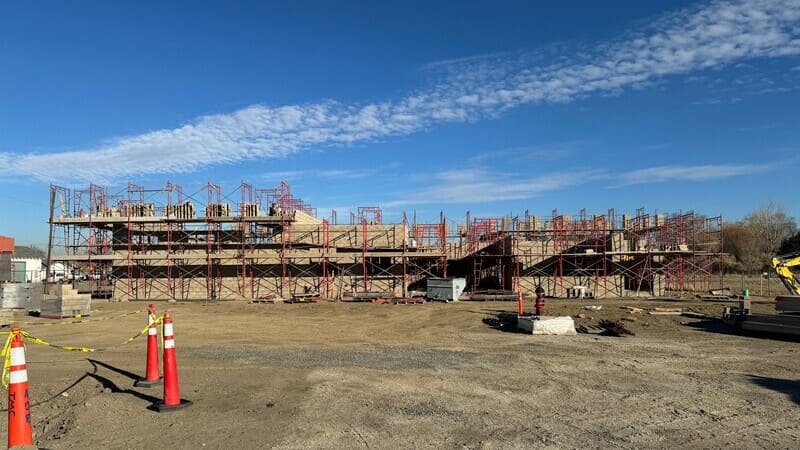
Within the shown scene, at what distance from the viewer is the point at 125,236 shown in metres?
36.8

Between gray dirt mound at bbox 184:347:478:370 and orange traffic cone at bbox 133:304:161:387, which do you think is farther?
gray dirt mound at bbox 184:347:478:370

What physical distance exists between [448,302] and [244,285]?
13.4 m

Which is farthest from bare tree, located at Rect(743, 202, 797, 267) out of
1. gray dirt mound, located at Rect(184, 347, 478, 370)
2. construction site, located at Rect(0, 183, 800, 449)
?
gray dirt mound, located at Rect(184, 347, 478, 370)

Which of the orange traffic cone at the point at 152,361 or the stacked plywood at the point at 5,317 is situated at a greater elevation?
the orange traffic cone at the point at 152,361

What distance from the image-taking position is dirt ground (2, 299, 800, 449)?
19.3 ft

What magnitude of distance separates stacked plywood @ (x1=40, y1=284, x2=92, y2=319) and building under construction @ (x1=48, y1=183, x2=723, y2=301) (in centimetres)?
977

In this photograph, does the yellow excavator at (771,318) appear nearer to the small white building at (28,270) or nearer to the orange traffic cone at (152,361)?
the orange traffic cone at (152,361)

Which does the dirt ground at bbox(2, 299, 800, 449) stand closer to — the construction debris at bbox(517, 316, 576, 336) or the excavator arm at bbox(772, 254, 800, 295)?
the construction debris at bbox(517, 316, 576, 336)

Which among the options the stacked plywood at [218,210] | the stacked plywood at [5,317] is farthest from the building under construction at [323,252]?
the stacked plywood at [5,317]

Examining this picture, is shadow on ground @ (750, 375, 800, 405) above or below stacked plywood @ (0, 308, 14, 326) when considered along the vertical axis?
above

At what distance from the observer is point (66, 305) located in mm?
23484

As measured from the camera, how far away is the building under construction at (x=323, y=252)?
3450 centimetres

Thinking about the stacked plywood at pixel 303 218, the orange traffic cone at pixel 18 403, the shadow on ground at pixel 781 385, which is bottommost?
the shadow on ground at pixel 781 385

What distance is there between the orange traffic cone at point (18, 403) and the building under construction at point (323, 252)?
92.7 feet
